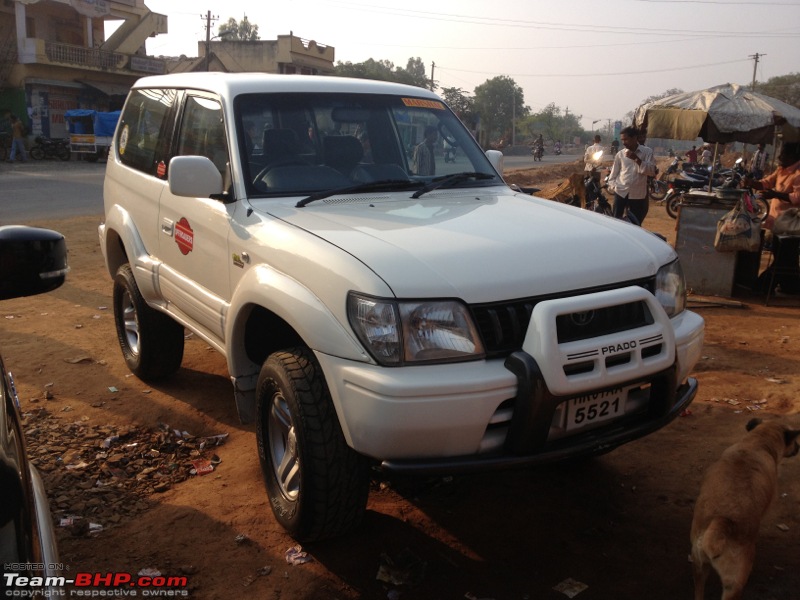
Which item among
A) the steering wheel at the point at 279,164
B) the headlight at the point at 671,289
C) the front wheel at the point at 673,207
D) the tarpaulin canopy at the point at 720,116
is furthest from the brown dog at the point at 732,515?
the front wheel at the point at 673,207

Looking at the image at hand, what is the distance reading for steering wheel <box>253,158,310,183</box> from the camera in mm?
3594

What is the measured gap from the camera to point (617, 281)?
2.86m

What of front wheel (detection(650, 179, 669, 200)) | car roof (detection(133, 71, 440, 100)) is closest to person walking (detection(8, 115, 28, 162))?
front wheel (detection(650, 179, 669, 200))

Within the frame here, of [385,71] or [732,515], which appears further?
[385,71]

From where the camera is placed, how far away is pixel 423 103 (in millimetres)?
4383

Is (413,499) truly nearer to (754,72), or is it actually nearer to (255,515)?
(255,515)

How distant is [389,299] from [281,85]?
1962 millimetres

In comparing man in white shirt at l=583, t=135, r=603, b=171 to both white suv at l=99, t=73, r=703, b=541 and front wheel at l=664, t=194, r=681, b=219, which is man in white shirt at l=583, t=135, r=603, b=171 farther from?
white suv at l=99, t=73, r=703, b=541

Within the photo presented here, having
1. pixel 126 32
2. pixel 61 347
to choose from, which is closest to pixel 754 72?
pixel 126 32

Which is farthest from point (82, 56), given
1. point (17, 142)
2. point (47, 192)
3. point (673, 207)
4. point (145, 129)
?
point (145, 129)

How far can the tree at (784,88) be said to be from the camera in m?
49.2

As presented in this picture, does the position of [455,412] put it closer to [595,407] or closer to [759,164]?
[595,407]

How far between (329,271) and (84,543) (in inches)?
65.8

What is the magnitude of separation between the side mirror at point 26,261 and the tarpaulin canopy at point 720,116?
931cm
